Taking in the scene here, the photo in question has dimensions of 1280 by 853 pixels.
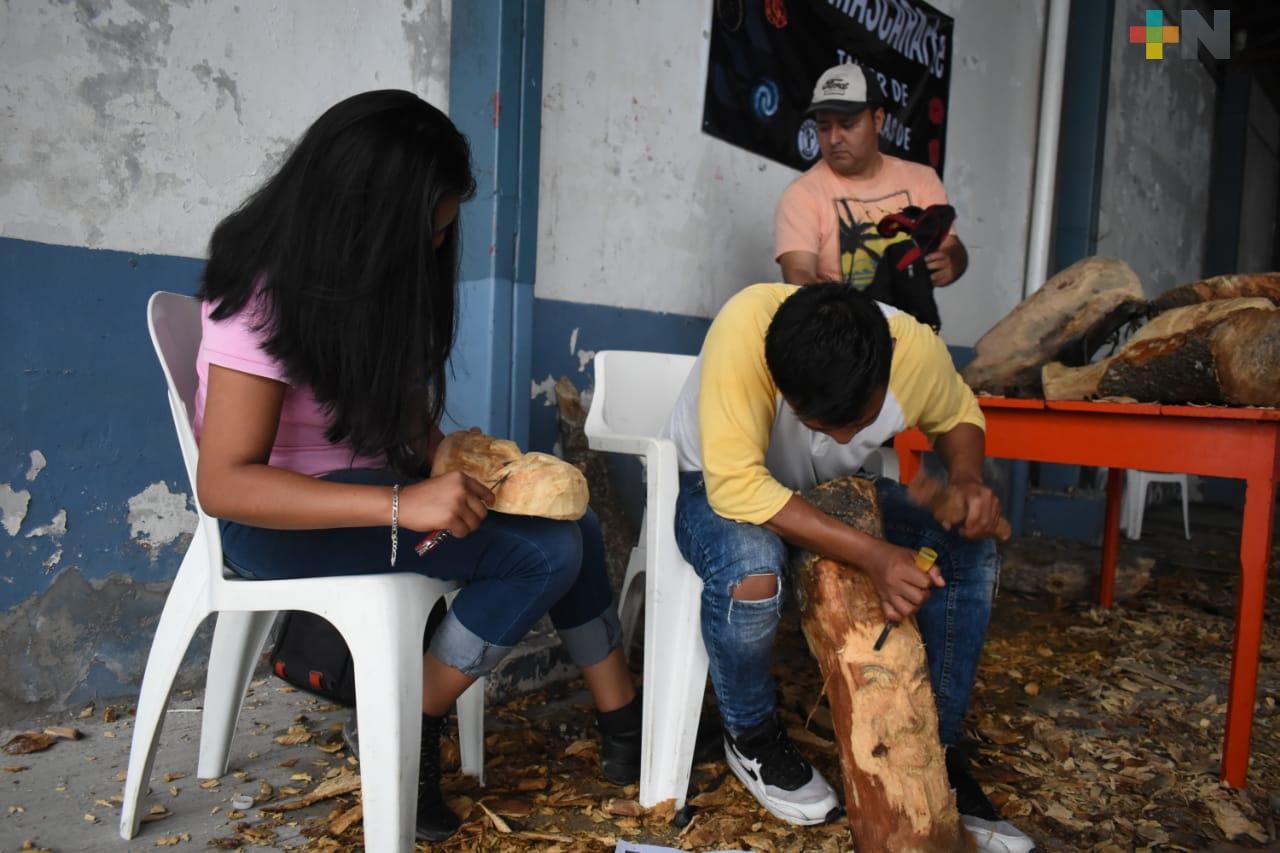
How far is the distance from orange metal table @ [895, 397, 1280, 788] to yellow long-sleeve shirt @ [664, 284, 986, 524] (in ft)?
1.28

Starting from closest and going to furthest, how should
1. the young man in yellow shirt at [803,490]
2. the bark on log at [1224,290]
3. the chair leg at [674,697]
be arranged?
1. the young man in yellow shirt at [803,490]
2. the chair leg at [674,697]
3. the bark on log at [1224,290]

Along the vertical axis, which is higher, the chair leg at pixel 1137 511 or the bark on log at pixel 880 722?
the bark on log at pixel 880 722

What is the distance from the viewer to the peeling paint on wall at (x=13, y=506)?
2133mm

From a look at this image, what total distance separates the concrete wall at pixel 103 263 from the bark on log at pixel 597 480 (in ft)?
3.63

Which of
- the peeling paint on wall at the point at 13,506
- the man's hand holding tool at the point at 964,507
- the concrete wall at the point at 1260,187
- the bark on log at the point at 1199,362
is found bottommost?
the peeling paint on wall at the point at 13,506

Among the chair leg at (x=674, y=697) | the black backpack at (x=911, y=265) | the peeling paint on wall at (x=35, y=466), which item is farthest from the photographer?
the black backpack at (x=911, y=265)

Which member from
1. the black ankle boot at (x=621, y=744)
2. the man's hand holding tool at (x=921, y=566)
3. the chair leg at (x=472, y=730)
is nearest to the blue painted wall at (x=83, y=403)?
the chair leg at (x=472, y=730)

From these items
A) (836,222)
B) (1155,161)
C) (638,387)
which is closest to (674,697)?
(638,387)

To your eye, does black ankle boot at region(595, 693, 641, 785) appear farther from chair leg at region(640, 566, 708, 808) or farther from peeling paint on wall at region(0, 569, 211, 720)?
peeling paint on wall at region(0, 569, 211, 720)

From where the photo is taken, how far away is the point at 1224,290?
9.11 ft

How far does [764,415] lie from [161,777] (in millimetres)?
1524

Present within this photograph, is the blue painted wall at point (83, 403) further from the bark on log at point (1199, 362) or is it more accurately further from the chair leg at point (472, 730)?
the bark on log at point (1199, 362)

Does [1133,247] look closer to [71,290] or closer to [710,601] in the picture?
[710,601]

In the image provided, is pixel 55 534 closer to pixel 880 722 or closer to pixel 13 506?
pixel 13 506
